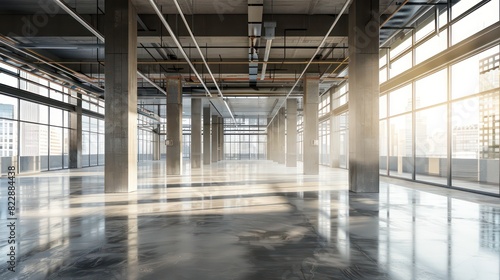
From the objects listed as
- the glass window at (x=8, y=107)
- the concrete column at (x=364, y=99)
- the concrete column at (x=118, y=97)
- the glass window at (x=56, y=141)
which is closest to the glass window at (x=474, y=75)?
the concrete column at (x=364, y=99)

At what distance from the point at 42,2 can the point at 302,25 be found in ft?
39.4

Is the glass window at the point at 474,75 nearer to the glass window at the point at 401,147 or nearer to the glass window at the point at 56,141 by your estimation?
the glass window at the point at 401,147

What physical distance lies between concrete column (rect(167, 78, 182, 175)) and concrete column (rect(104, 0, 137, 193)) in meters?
9.92

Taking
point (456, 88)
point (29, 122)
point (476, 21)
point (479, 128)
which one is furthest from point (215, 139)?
point (476, 21)

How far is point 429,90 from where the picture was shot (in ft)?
59.5

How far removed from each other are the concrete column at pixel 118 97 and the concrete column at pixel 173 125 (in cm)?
992

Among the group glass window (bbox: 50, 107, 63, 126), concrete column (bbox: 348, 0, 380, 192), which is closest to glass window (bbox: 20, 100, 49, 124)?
glass window (bbox: 50, 107, 63, 126)

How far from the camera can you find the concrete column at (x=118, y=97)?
1359 cm

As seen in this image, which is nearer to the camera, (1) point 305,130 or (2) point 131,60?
(2) point 131,60

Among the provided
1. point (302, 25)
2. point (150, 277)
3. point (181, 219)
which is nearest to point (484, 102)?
point (302, 25)

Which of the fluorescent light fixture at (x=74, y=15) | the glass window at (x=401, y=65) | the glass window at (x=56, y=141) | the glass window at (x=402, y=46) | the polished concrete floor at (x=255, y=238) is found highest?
the glass window at (x=402, y=46)

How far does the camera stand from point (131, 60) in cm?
1386

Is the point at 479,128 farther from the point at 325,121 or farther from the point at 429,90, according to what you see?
the point at 325,121

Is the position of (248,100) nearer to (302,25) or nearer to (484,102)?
(302,25)
